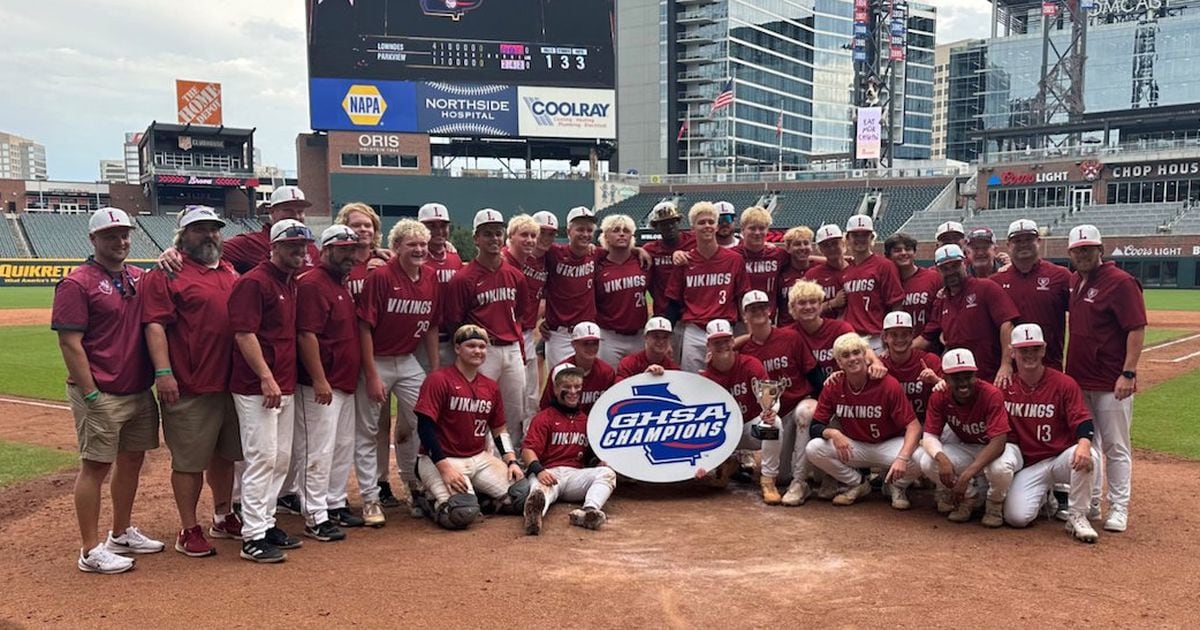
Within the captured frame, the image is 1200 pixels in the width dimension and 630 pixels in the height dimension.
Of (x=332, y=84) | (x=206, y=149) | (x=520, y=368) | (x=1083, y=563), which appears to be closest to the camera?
(x=1083, y=563)

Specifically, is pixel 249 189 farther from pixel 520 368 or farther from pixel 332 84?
pixel 520 368

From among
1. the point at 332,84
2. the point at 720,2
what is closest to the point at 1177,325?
the point at 332,84

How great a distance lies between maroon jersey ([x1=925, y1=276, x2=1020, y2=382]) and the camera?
6422 millimetres

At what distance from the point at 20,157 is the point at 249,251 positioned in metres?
215

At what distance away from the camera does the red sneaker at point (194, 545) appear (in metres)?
5.32

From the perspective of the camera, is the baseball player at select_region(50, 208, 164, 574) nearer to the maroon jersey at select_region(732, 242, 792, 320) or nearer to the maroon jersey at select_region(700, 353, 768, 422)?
the maroon jersey at select_region(700, 353, 768, 422)

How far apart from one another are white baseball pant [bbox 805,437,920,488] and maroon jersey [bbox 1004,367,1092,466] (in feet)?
2.68

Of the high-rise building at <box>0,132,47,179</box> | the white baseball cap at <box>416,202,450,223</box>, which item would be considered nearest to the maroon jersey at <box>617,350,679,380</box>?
the white baseball cap at <box>416,202,450,223</box>

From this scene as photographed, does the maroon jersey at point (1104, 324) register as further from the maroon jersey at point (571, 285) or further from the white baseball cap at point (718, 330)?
the maroon jersey at point (571, 285)

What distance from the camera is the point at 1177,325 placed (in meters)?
22.1

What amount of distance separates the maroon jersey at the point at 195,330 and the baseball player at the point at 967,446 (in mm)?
4997

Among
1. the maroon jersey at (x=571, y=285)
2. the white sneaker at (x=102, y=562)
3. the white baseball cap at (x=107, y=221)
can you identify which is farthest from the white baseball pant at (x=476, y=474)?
the white baseball cap at (x=107, y=221)

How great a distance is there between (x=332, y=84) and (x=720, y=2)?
49.1 metres

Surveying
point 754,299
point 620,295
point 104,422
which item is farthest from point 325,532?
point 754,299
